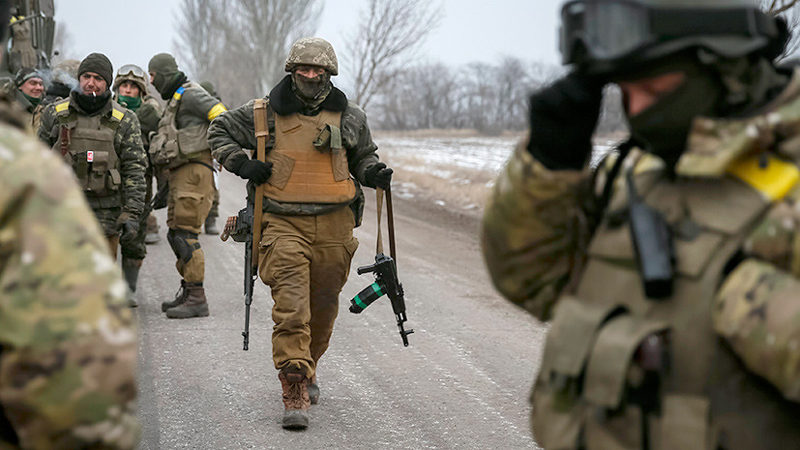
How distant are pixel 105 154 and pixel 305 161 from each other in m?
1.98

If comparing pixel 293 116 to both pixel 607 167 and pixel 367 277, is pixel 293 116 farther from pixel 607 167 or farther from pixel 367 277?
pixel 367 277

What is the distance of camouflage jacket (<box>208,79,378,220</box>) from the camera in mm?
5562

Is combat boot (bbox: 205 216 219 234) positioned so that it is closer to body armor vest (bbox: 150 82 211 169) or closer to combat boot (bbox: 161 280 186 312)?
body armor vest (bbox: 150 82 211 169)

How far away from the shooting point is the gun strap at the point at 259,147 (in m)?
5.46

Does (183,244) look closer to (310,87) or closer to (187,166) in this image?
(187,166)

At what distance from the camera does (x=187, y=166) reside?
820cm

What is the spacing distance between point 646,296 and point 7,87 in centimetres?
852

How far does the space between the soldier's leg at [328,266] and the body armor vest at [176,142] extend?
110 inches

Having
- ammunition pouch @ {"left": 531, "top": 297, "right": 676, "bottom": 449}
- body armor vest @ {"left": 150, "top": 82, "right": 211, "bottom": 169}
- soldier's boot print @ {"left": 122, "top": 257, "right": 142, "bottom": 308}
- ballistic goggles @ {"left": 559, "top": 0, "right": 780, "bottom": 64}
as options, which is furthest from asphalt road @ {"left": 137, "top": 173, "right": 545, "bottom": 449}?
ballistic goggles @ {"left": 559, "top": 0, "right": 780, "bottom": 64}

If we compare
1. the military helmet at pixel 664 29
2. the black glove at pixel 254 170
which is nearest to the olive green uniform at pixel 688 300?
the military helmet at pixel 664 29

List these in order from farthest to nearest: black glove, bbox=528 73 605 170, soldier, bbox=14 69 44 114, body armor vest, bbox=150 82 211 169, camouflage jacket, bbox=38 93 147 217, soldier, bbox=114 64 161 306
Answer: soldier, bbox=14 69 44 114
soldier, bbox=114 64 161 306
body armor vest, bbox=150 82 211 169
camouflage jacket, bbox=38 93 147 217
black glove, bbox=528 73 605 170

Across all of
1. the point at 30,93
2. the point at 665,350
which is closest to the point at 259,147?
the point at 665,350

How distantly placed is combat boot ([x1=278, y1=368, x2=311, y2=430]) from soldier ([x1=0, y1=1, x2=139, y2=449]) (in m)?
3.51

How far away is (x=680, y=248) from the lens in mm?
2105
